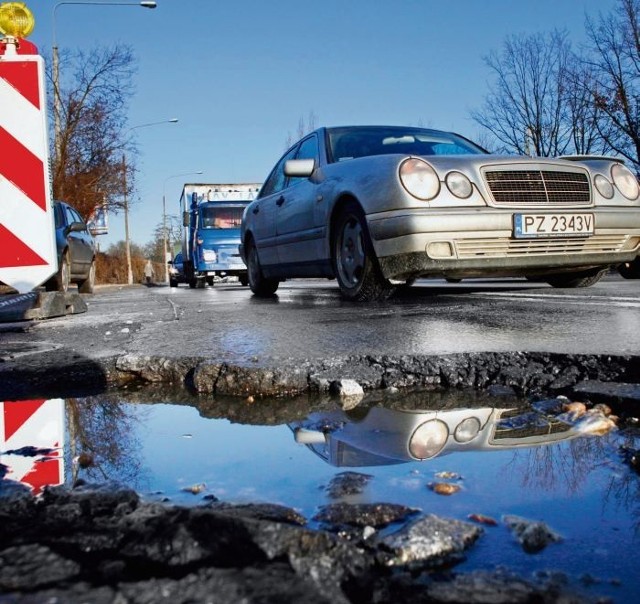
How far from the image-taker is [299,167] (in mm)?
5398

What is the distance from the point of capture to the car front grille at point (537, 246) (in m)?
4.40

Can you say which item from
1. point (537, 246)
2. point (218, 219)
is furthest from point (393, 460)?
point (218, 219)

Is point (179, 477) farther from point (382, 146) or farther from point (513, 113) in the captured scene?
point (513, 113)

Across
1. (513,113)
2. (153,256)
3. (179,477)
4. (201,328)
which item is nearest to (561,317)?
(201,328)

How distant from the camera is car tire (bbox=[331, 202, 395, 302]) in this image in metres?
4.88

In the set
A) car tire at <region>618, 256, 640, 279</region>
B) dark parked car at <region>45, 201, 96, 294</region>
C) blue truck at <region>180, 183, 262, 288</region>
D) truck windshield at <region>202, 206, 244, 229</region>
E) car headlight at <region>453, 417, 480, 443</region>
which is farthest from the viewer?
truck windshield at <region>202, 206, 244, 229</region>

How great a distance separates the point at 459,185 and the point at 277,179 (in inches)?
116

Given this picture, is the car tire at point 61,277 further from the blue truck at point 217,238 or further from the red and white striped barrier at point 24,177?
the blue truck at point 217,238

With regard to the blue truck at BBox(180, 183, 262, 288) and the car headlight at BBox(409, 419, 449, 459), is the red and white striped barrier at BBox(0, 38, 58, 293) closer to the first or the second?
the car headlight at BBox(409, 419, 449, 459)

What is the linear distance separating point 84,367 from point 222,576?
6.71ft

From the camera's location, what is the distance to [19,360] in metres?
2.86

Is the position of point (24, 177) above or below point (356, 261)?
above

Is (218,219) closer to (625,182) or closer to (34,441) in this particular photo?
(625,182)

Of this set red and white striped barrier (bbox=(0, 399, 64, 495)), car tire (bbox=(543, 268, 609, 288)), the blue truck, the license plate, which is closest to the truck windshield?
the blue truck
